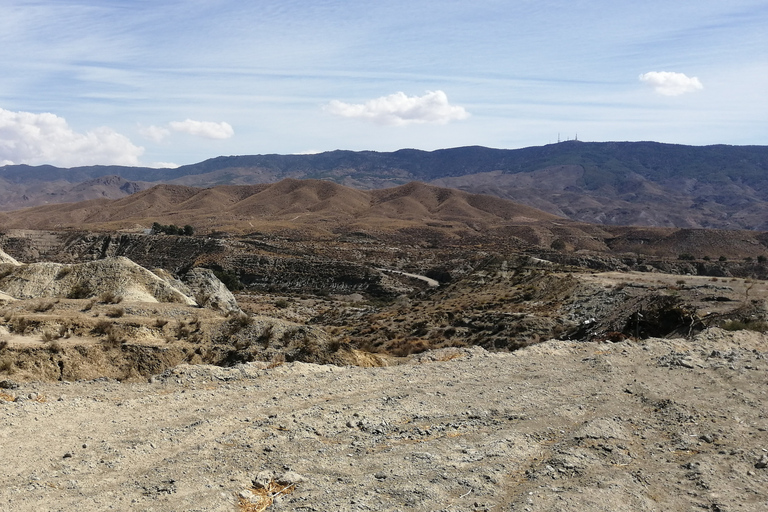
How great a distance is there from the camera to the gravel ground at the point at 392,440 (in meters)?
7.74

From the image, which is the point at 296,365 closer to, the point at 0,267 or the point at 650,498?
the point at 650,498

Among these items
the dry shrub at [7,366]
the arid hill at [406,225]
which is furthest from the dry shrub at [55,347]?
the arid hill at [406,225]

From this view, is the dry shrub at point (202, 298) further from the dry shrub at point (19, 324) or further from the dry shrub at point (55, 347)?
the dry shrub at point (55, 347)

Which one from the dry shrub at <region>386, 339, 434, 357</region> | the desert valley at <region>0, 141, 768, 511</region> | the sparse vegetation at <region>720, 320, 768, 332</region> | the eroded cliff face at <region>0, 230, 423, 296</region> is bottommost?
the eroded cliff face at <region>0, 230, 423, 296</region>

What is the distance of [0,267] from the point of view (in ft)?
96.0

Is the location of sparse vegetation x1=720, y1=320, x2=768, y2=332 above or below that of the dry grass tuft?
below

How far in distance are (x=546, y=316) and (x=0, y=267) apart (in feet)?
91.7

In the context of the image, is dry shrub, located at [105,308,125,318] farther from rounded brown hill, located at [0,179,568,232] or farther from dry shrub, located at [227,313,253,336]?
rounded brown hill, located at [0,179,568,232]

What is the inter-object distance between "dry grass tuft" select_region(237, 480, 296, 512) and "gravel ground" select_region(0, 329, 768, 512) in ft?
0.16

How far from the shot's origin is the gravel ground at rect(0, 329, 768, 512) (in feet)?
25.4

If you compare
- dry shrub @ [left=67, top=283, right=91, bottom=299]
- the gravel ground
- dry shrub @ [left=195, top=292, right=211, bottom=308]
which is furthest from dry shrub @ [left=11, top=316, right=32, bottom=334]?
dry shrub @ [left=195, top=292, right=211, bottom=308]

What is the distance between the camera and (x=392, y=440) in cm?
977

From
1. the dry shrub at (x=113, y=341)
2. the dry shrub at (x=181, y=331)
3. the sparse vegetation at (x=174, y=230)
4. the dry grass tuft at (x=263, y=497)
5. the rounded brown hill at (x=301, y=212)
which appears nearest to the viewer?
the dry grass tuft at (x=263, y=497)

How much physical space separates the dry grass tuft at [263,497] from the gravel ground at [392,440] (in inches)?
1.9
